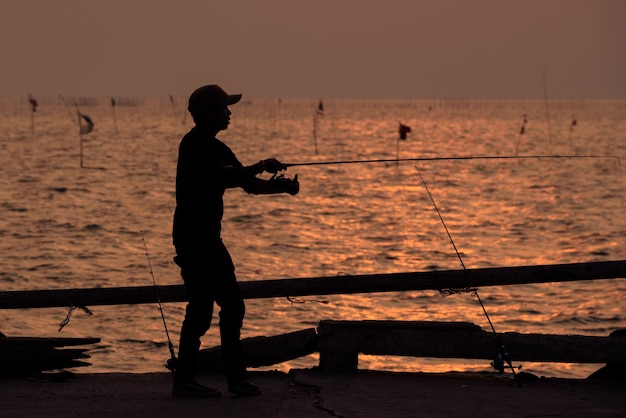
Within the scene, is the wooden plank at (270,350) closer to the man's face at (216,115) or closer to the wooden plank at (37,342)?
the wooden plank at (37,342)

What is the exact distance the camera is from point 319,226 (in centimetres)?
3569

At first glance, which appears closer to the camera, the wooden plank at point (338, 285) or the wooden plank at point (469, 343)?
the wooden plank at point (469, 343)

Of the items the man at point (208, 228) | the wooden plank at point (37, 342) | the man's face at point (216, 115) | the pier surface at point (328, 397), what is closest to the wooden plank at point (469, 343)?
the pier surface at point (328, 397)

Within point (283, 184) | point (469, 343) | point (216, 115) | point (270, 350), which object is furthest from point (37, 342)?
point (469, 343)

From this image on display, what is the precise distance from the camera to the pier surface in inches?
263

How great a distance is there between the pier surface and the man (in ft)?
0.75

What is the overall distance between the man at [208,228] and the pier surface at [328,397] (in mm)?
230

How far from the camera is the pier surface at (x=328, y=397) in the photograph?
6.68 m

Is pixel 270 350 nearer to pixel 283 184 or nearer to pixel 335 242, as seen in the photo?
pixel 283 184

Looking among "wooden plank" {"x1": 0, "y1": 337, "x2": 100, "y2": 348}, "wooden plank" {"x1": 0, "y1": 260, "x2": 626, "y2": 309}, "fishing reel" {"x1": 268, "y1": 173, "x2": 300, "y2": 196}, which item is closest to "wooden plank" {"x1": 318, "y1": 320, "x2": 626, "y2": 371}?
"wooden plank" {"x1": 0, "y1": 260, "x2": 626, "y2": 309}

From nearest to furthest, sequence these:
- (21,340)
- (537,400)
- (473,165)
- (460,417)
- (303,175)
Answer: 1. (460,417)
2. (537,400)
3. (21,340)
4. (303,175)
5. (473,165)

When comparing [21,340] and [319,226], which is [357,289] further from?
[319,226]

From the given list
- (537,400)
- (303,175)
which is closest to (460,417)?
(537,400)

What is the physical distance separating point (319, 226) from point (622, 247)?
9.94 metres
